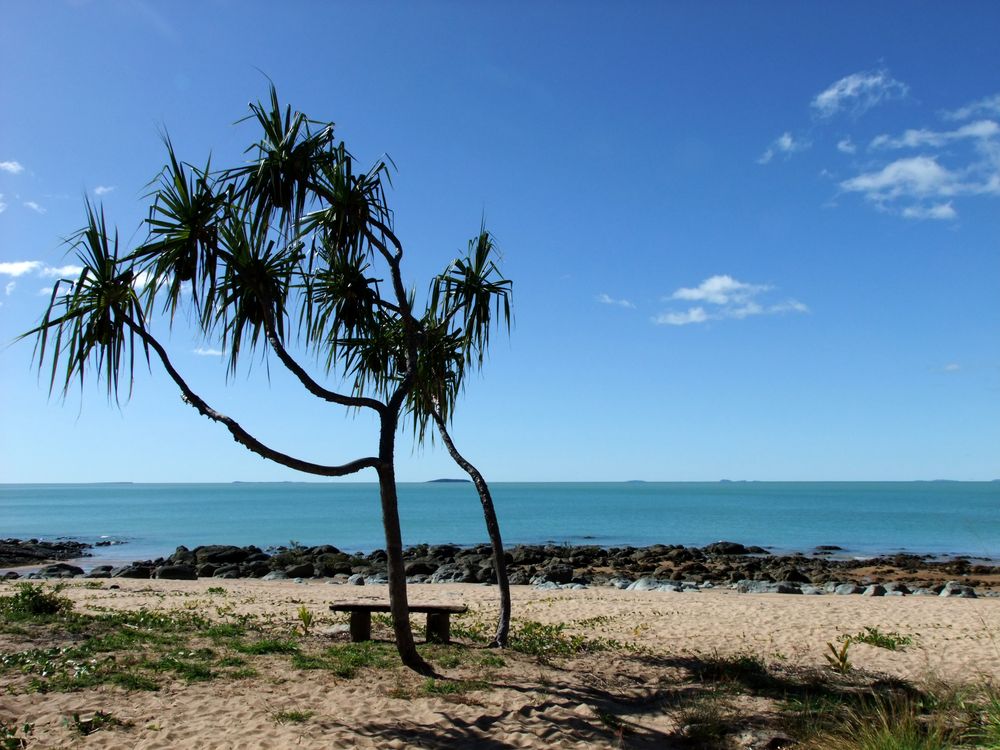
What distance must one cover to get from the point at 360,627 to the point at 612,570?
21216 mm

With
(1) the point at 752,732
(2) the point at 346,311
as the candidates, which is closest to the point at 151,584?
(2) the point at 346,311

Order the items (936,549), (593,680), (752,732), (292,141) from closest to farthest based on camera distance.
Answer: (752,732)
(292,141)
(593,680)
(936,549)

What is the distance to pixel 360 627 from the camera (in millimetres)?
9242

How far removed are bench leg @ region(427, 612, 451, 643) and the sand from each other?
1.10 m

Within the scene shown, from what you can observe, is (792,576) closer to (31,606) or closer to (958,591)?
(958,591)

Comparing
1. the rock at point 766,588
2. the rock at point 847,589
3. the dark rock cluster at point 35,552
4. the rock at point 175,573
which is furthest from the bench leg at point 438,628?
the dark rock cluster at point 35,552

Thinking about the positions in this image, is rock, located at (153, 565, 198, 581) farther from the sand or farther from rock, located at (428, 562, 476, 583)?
the sand

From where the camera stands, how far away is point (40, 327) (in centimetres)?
663

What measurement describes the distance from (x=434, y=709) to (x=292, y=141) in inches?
206

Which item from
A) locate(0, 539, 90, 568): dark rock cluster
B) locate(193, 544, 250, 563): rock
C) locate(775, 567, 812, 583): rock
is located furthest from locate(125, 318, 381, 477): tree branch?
locate(0, 539, 90, 568): dark rock cluster

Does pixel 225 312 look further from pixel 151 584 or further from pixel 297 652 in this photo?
pixel 151 584

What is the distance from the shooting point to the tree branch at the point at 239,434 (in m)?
7.02

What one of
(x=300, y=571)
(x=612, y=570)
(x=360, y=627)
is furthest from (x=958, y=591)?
(x=300, y=571)

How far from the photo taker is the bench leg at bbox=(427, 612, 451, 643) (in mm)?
9234
